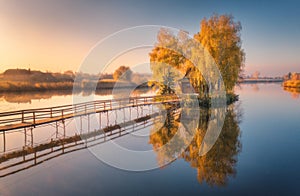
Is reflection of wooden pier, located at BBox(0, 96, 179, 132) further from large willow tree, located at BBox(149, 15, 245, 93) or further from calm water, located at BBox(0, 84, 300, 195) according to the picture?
large willow tree, located at BBox(149, 15, 245, 93)

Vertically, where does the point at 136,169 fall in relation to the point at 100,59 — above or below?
below

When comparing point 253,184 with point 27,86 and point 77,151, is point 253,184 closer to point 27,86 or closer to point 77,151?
point 77,151

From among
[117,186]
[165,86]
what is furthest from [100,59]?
[165,86]

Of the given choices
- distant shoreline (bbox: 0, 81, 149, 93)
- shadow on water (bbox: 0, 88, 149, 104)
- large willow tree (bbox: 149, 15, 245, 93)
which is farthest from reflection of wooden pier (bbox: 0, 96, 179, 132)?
distant shoreline (bbox: 0, 81, 149, 93)

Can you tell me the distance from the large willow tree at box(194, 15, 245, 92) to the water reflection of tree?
10389mm

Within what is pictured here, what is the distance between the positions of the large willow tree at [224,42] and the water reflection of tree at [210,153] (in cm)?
1039

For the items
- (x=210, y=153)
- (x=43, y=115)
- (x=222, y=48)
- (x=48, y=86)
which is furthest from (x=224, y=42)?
(x=48, y=86)

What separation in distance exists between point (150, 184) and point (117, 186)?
1.12 meters

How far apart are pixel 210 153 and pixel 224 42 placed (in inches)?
721

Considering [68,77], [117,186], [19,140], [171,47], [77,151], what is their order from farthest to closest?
[68,77] < [171,47] < [19,140] < [77,151] < [117,186]

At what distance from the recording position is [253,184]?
7.63 metres

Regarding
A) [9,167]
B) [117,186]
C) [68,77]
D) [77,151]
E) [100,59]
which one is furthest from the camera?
[68,77]

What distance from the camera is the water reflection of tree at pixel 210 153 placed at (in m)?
8.36

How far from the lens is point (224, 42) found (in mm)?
25672
